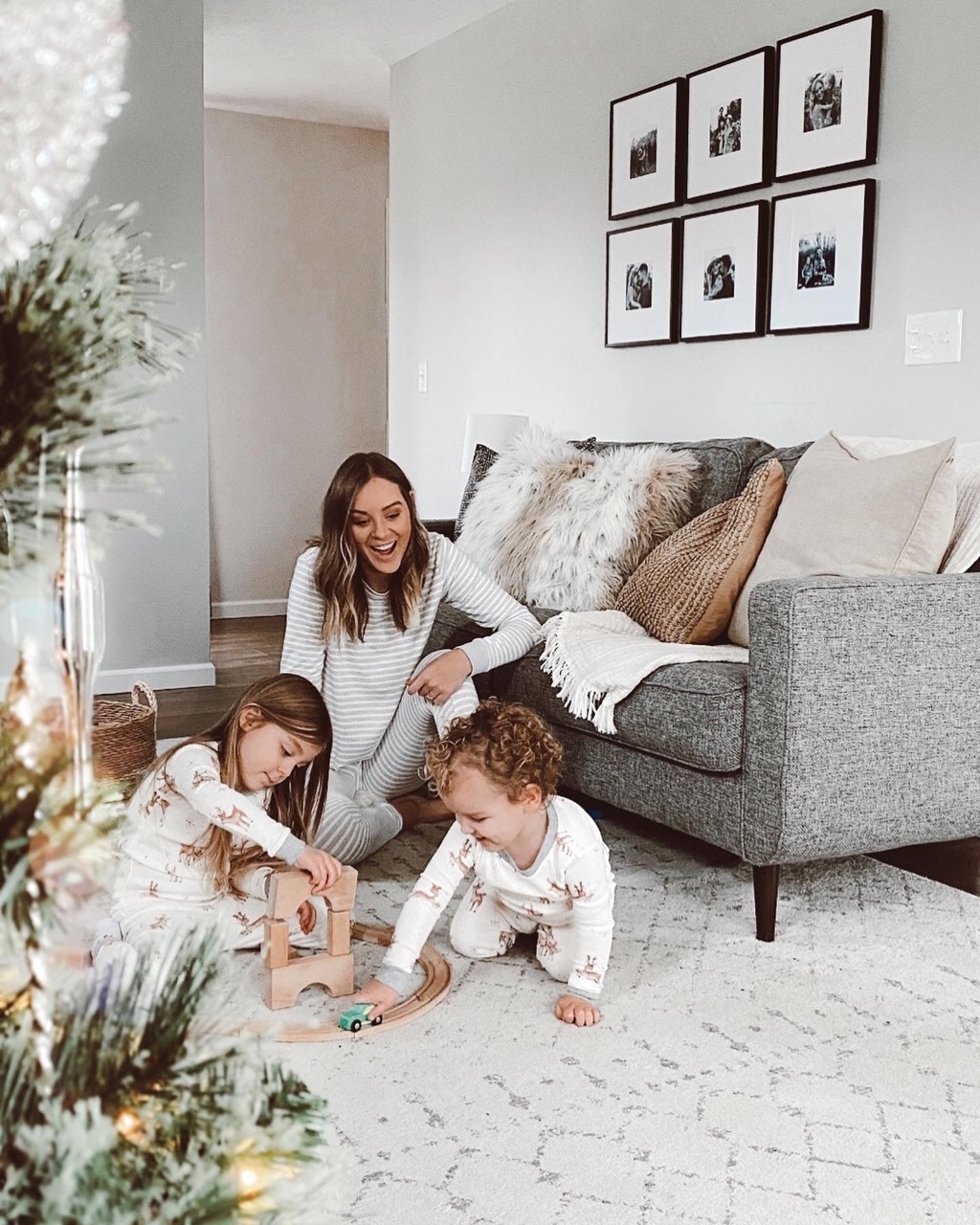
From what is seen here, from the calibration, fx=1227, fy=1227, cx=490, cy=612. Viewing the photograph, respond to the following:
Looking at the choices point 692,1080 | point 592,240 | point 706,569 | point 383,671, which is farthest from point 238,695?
point 692,1080

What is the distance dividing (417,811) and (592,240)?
2352 mm

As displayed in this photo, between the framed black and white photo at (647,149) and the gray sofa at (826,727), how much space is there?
6.82 ft

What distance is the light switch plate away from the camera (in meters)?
2.99

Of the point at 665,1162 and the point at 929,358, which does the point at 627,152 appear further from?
the point at 665,1162

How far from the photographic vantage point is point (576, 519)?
10.3 feet

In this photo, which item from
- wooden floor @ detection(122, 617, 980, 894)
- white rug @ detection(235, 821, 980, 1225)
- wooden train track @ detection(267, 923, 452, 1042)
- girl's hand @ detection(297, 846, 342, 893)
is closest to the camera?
white rug @ detection(235, 821, 980, 1225)

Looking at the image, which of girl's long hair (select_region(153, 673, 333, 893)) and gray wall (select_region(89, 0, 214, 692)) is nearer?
girl's long hair (select_region(153, 673, 333, 893))

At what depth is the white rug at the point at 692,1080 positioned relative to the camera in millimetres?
1404

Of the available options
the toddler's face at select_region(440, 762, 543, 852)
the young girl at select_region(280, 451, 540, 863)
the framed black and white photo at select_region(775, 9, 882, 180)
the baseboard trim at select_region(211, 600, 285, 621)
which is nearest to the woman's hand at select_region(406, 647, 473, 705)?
the young girl at select_region(280, 451, 540, 863)

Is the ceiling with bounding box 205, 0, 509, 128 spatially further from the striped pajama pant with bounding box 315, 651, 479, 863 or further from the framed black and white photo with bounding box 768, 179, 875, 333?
the striped pajama pant with bounding box 315, 651, 479, 863

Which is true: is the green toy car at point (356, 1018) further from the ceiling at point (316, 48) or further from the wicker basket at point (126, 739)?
the ceiling at point (316, 48)

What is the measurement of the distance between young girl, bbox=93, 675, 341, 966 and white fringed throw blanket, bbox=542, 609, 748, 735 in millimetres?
618

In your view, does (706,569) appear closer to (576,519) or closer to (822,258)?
(576,519)

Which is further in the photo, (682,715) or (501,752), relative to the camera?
(682,715)
